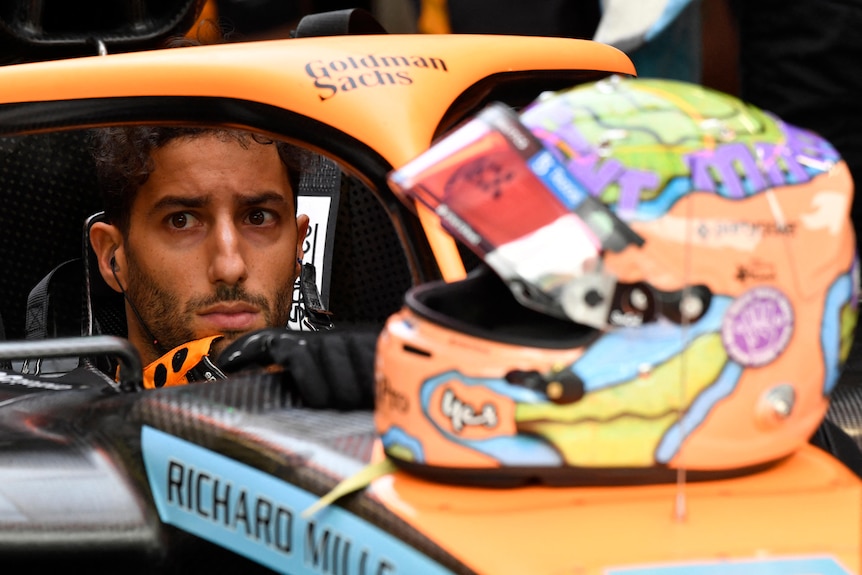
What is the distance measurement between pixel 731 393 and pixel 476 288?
0.66 feet

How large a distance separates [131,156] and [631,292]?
0.94 metres

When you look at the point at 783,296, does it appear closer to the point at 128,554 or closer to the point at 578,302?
the point at 578,302

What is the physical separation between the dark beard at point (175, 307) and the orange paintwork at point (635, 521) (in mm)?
701

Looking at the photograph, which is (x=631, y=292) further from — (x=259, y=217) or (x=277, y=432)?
(x=259, y=217)

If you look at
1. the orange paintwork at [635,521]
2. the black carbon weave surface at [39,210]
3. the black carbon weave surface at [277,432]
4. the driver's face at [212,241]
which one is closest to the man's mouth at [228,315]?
the driver's face at [212,241]

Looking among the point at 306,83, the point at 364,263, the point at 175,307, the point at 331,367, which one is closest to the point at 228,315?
the point at 175,307

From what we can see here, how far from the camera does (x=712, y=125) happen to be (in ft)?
2.71

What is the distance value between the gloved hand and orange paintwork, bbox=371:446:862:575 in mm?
155

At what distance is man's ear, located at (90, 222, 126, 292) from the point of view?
165 centimetres

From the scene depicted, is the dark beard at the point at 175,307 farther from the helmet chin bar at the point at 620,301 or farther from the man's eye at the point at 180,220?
the helmet chin bar at the point at 620,301

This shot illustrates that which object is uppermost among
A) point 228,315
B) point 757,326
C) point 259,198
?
point 757,326

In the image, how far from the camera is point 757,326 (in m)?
0.81

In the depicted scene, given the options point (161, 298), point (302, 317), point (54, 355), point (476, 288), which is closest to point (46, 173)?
point (161, 298)

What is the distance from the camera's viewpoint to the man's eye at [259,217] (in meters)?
1.60
